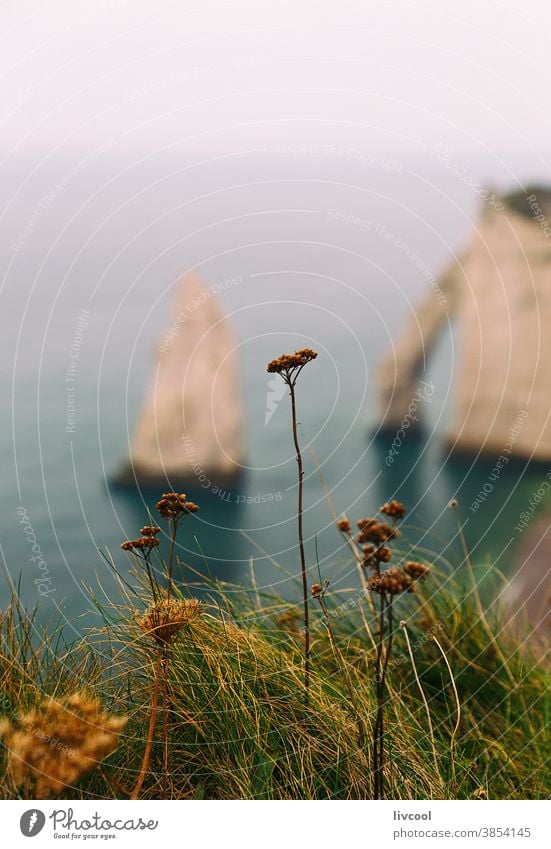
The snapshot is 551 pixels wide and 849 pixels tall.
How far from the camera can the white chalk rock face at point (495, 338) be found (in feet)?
19.9

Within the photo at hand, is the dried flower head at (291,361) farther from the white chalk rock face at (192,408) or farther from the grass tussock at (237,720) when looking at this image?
the white chalk rock face at (192,408)

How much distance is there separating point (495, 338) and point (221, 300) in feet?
15.0

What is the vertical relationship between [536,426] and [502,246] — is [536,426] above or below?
below

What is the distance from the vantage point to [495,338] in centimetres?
736

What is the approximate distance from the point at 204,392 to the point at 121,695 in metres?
3.69

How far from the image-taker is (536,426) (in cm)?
609

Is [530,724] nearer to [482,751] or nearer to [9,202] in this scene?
[482,751]

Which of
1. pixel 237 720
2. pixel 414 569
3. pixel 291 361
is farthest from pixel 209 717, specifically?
pixel 291 361

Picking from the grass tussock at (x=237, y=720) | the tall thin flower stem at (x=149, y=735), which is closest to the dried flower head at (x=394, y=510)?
the grass tussock at (x=237, y=720)

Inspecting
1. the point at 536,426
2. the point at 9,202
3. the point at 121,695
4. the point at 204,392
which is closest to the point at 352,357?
the point at 204,392

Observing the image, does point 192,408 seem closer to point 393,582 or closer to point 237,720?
point 237,720

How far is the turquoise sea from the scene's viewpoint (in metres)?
2.03
